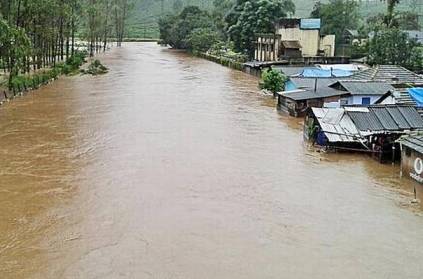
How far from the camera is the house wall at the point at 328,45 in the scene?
5103cm

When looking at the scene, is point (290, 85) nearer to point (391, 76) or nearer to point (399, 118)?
point (391, 76)

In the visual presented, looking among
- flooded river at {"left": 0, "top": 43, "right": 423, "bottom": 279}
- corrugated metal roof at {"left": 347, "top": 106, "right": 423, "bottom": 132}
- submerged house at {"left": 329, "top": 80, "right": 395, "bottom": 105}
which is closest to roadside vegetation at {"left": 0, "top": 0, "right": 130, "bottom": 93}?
flooded river at {"left": 0, "top": 43, "right": 423, "bottom": 279}

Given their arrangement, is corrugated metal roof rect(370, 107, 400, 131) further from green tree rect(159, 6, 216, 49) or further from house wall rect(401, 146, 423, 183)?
green tree rect(159, 6, 216, 49)

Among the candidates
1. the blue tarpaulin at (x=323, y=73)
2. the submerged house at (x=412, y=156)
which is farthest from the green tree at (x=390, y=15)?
the submerged house at (x=412, y=156)

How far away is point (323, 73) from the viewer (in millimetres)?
35406

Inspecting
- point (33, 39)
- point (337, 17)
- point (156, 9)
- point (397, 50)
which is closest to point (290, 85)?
point (397, 50)

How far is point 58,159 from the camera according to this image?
63.9ft

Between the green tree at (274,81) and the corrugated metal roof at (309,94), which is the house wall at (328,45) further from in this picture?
the corrugated metal roof at (309,94)

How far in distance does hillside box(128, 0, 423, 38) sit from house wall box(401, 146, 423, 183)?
97794 millimetres

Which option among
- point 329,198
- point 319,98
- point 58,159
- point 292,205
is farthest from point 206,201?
point 319,98

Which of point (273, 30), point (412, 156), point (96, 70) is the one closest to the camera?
point (412, 156)

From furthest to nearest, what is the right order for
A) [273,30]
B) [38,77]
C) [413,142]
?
[273,30] → [38,77] → [413,142]

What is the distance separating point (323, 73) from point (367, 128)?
15.3 meters

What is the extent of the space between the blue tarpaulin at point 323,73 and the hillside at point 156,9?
79793 mm
